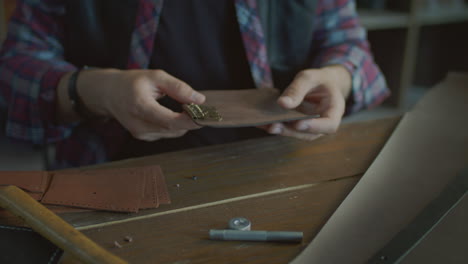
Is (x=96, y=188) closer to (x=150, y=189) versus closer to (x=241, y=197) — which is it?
(x=150, y=189)

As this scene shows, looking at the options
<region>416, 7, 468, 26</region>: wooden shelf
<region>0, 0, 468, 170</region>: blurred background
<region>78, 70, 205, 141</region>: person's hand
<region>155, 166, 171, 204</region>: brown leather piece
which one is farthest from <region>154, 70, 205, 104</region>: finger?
<region>416, 7, 468, 26</region>: wooden shelf

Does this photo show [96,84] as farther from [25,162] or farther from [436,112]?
[436,112]

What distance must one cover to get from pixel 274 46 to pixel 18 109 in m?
0.56

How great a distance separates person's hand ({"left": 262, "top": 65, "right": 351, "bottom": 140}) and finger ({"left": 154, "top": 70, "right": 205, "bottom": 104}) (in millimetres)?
120

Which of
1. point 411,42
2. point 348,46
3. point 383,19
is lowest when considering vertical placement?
point 411,42

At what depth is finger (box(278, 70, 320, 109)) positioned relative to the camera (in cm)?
68

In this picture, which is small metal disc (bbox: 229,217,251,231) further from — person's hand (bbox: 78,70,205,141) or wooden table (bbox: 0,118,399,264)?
person's hand (bbox: 78,70,205,141)

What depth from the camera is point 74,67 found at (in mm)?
928

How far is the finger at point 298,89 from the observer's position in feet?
2.23

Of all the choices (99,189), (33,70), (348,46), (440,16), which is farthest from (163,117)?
(440,16)

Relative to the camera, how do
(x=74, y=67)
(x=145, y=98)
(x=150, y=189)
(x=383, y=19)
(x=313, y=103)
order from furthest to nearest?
(x=383, y=19) → (x=74, y=67) → (x=313, y=103) → (x=145, y=98) → (x=150, y=189)

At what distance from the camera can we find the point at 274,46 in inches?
41.1

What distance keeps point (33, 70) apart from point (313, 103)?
526 millimetres

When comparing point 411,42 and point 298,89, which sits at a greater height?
point 298,89
